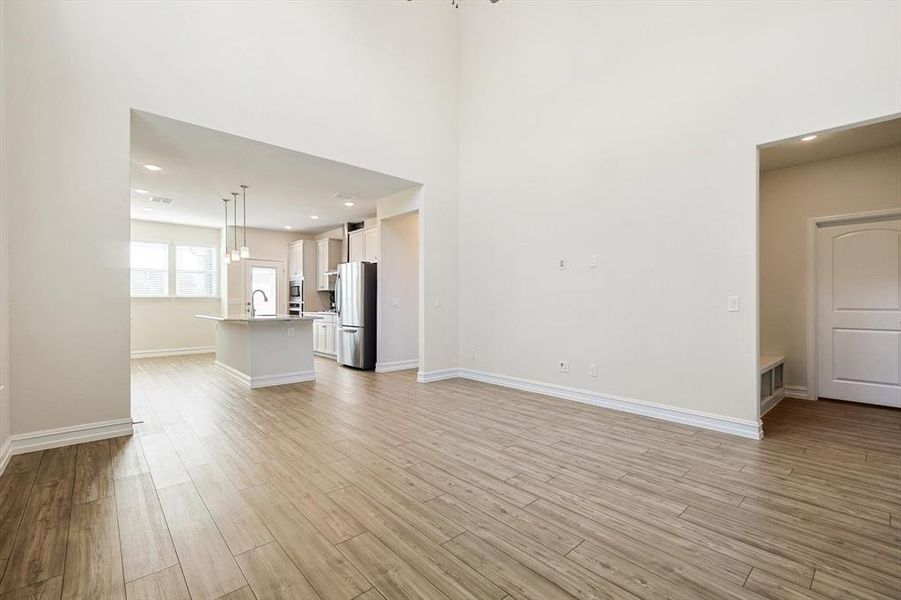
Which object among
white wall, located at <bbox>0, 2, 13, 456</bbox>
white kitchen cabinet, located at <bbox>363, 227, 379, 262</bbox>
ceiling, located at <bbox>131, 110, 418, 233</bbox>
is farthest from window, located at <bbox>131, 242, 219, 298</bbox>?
white wall, located at <bbox>0, 2, 13, 456</bbox>

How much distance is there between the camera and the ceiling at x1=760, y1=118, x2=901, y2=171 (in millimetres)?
3634

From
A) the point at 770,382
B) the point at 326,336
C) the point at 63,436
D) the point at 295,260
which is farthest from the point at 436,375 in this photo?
the point at 295,260

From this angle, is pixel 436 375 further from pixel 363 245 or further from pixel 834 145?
pixel 834 145

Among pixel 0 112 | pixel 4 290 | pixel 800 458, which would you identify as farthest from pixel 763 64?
pixel 4 290

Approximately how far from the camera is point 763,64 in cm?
327

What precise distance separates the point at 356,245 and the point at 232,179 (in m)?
2.82

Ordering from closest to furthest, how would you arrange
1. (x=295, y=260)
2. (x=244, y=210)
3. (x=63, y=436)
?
(x=63, y=436) < (x=244, y=210) < (x=295, y=260)

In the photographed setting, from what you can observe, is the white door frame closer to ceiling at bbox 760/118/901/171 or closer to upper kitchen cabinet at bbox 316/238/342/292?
ceiling at bbox 760/118/901/171

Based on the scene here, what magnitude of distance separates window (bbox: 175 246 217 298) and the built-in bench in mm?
10084

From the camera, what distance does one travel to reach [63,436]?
311 centimetres

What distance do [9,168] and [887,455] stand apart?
6.90 metres

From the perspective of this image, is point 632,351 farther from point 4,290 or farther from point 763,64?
point 4,290

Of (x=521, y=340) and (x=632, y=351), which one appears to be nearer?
(x=632, y=351)

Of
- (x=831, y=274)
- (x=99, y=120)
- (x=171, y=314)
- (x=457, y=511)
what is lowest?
(x=457, y=511)
